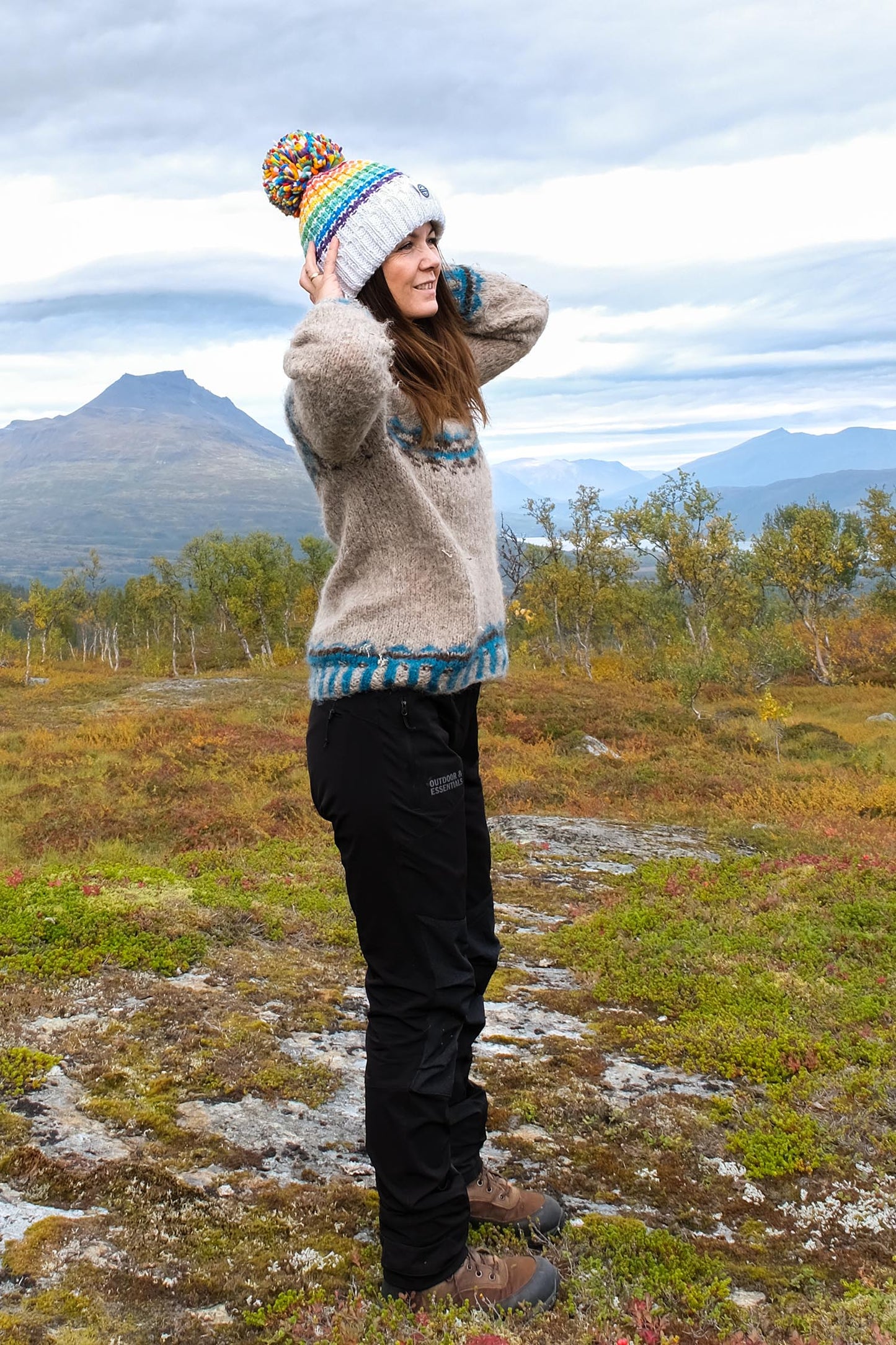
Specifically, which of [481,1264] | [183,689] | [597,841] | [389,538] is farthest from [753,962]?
[183,689]

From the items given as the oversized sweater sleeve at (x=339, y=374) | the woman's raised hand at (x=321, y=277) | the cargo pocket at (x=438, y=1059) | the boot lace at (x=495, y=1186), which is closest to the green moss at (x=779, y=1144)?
the boot lace at (x=495, y=1186)

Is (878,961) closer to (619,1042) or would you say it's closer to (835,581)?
(619,1042)

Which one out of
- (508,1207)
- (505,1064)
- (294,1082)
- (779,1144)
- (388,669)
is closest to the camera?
(388,669)

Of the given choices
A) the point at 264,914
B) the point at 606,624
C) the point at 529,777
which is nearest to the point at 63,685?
the point at 529,777

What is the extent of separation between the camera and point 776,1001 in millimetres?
5668

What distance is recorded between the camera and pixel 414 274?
277 cm

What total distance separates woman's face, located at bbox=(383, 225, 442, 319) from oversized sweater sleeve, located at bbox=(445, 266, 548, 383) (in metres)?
0.59

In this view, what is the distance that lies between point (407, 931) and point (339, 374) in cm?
163

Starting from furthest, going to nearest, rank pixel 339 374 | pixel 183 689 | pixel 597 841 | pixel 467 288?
pixel 183 689, pixel 597 841, pixel 467 288, pixel 339 374

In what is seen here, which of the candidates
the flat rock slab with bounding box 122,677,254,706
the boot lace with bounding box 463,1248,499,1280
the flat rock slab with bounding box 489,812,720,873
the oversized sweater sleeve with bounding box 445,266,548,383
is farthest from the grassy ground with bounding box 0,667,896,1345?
the flat rock slab with bounding box 122,677,254,706

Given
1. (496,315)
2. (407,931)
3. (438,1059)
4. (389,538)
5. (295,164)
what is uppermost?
(295,164)

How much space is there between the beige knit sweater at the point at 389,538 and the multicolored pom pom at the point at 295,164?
2.29ft

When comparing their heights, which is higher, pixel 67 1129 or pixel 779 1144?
pixel 67 1129

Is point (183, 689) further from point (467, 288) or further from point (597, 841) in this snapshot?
point (467, 288)
